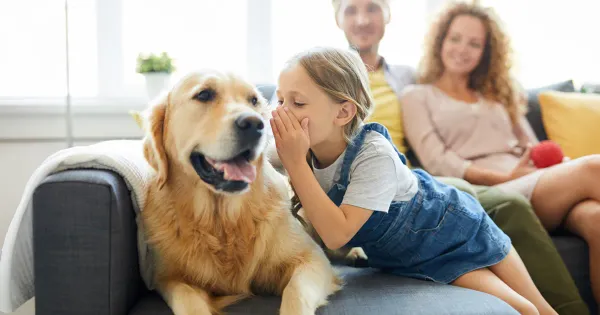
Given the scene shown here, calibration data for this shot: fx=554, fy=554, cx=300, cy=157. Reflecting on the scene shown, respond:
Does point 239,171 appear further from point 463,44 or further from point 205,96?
point 463,44

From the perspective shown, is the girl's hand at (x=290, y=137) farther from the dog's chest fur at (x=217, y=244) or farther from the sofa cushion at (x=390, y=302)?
the sofa cushion at (x=390, y=302)

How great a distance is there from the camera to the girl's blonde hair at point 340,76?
4.72ft

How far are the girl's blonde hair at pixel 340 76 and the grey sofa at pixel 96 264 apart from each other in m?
0.46

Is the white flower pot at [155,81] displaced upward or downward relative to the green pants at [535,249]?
upward

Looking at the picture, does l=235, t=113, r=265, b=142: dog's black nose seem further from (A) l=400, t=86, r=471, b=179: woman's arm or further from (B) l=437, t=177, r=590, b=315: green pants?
(A) l=400, t=86, r=471, b=179: woman's arm

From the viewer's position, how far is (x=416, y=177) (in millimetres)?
1630

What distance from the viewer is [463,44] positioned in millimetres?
2551

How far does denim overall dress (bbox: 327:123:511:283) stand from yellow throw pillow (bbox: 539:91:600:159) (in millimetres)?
1296

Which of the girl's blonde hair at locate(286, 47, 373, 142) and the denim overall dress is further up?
the girl's blonde hair at locate(286, 47, 373, 142)

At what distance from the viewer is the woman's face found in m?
2.56

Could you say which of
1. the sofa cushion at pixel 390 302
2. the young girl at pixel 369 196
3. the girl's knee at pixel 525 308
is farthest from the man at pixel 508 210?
the sofa cushion at pixel 390 302

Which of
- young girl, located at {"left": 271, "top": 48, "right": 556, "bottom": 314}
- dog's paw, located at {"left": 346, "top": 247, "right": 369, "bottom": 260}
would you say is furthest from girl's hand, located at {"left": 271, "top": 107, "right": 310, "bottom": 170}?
dog's paw, located at {"left": 346, "top": 247, "right": 369, "bottom": 260}

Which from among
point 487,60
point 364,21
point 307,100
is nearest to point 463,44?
point 487,60

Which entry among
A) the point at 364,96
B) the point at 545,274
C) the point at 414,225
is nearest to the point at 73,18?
the point at 364,96
